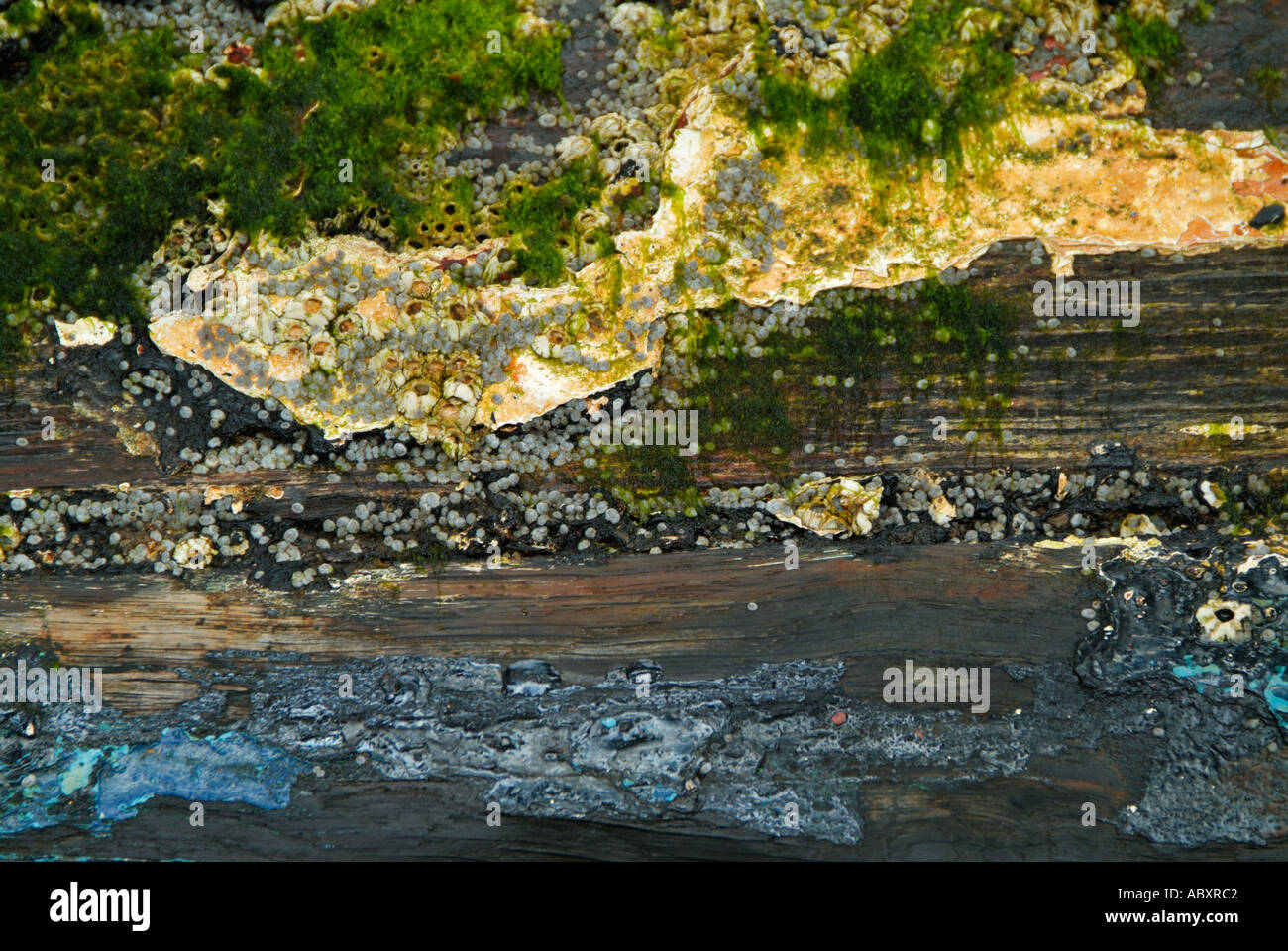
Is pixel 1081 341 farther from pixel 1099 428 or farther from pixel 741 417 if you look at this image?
pixel 741 417

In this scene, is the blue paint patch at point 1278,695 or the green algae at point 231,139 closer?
the blue paint patch at point 1278,695

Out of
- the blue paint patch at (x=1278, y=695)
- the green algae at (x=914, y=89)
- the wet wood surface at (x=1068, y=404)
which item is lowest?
the blue paint patch at (x=1278, y=695)

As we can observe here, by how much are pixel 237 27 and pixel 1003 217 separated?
11.9ft

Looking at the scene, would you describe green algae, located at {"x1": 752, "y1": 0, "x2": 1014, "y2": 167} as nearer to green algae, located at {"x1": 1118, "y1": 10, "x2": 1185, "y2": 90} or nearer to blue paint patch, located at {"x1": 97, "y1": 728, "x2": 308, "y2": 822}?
green algae, located at {"x1": 1118, "y1": 10, "x2": 1185, "y2": 90}

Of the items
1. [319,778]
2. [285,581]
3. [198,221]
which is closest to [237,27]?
[198,221]

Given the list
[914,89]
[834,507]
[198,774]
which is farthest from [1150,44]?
[198,774]

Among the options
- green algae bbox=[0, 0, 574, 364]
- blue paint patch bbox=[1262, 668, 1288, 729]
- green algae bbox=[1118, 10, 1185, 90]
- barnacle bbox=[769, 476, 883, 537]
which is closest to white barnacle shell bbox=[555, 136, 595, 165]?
green algae bbox=[0, 0, 574, 364]

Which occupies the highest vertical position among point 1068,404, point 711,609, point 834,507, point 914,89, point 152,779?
point 914,89

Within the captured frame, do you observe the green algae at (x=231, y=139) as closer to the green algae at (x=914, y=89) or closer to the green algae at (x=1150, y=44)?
the green algae at (x=914, y=89)

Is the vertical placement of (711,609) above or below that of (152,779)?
above

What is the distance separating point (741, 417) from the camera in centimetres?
421

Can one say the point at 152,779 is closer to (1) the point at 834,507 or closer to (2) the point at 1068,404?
(1) the point at 834,507

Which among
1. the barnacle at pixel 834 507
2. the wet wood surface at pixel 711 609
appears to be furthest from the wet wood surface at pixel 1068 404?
the barnacle at pixel 834 507

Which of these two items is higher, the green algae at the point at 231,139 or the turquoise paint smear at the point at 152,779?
the green algae at the point at 231,139
